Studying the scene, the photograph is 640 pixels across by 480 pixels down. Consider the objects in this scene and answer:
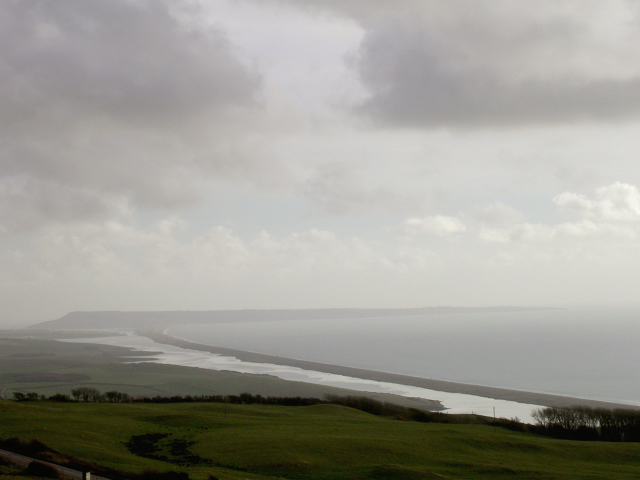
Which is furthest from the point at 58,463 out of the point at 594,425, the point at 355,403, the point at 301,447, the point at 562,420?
the point at 594,425

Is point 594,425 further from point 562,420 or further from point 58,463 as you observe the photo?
point 58,463

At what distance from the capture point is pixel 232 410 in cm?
6662

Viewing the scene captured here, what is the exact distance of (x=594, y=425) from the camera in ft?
222

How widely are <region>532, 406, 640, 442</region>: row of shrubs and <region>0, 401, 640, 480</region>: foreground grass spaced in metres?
11.0

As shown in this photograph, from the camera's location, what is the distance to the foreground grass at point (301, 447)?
128ft

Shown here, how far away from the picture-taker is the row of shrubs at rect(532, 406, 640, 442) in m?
65.1

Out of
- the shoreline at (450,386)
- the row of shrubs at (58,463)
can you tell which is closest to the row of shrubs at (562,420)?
the shoreline at (450,386)

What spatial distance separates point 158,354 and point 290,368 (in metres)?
55.9

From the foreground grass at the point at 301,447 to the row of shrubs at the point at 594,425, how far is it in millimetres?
11007

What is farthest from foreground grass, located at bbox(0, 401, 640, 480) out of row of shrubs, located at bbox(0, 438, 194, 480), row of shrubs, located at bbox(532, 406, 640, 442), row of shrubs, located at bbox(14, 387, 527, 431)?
row of shrubs, located at bbox(532, 406, 640, 442)

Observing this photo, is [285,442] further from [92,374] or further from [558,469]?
[92,374]

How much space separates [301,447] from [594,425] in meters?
41.9

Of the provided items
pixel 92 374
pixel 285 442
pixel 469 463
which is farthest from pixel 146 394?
pixel 469 463

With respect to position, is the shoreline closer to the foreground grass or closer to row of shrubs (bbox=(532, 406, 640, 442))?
row of shrubs (bbox=(532, 406, 640, 442))
